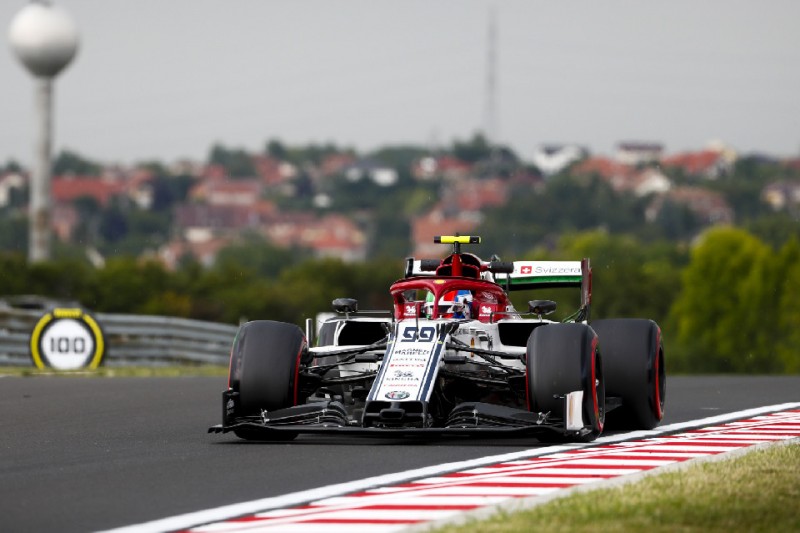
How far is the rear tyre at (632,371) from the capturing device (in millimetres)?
14914

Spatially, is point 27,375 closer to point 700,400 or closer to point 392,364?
point 700,400

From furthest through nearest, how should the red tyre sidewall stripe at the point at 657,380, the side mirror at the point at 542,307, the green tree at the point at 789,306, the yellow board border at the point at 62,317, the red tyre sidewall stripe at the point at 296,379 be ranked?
1. the green tree at the point at 789,306
2. the yellow board border at the point at 62,317
3. the red tyre sidewall stripe at the point at 657,380
4. the side mirror at the point at 542,307
5. the red tyre sidewall stripe at the point at 296,379

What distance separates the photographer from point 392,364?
1330 cm

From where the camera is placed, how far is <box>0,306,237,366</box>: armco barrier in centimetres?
3130

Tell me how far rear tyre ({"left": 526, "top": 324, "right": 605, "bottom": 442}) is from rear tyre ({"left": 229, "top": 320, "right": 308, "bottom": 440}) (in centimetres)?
197

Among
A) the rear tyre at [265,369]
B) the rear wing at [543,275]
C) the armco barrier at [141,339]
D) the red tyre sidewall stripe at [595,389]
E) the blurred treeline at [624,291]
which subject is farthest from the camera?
the blurred treeline at [624,291]

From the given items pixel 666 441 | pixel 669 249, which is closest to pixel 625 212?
pixel 669 249

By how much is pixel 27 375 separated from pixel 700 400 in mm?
10614

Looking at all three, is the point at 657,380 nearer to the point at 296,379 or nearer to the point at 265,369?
the point at 296,379

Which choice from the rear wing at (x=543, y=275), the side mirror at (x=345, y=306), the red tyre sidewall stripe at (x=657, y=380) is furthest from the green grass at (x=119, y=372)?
the red tyre sidewall stripe at (x=657, y=380)

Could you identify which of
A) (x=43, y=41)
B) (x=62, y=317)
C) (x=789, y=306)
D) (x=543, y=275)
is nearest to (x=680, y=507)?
(x=543, y=275)

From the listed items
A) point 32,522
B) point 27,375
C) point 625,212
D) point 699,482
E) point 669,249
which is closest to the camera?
point 32,522

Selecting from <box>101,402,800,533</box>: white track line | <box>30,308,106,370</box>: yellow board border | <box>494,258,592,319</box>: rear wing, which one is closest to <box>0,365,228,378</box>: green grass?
<box>30,308,106,370</box>: yellow board border

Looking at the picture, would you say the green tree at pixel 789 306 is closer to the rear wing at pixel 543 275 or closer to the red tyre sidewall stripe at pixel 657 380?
the rear wing at pixel 543 275
